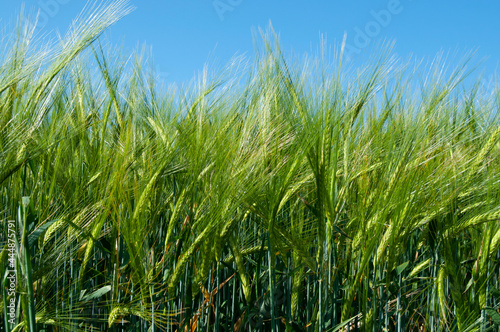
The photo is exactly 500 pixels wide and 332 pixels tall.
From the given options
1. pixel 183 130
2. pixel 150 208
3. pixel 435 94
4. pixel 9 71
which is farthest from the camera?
pixel 435 94

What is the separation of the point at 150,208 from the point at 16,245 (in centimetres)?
36

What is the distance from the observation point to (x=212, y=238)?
1169 millimetres

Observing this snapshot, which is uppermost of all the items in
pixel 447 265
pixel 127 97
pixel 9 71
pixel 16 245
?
pixel 127 97

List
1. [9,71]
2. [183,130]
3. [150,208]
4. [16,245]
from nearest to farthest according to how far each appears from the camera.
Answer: [16,245], [9,71], [150,208], [183,130]

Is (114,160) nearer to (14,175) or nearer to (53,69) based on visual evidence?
(14,175)

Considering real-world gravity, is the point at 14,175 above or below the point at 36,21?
below

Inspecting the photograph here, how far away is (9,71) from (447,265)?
1248mm

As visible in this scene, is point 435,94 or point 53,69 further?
point 435,94

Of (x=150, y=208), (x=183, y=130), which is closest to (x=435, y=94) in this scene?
(x=183, y=130)

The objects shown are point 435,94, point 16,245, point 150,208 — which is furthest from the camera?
point 435,94

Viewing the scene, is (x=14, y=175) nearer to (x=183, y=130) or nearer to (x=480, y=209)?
(x=183, y=130)

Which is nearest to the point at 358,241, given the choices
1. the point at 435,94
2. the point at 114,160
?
the point at 114,160

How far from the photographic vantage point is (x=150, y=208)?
1269mm

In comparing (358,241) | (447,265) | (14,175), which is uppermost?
(14,175)
